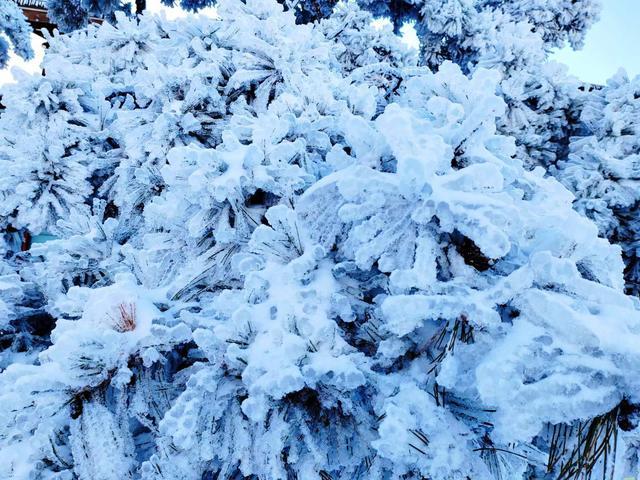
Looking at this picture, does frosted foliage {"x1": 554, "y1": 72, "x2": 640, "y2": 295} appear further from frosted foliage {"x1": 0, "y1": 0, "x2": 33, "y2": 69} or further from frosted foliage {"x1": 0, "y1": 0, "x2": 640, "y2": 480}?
frosted foliage {"x1": 0, "y1": 0, "x2": 33, "y2": 69}

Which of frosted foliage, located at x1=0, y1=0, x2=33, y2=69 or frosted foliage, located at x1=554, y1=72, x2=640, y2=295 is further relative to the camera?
frosted foliage, located at x1=0, y1=0, x2=33, y2=69

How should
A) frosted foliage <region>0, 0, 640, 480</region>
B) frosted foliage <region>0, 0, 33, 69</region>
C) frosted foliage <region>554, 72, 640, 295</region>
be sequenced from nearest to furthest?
frosted foliage <region>0, 0, 640, 480</region> < frosted foliage <region>554, 72, 640, 295</region> < frosted foliage <region>0, 0, 33, 69</region>

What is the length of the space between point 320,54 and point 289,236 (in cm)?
190

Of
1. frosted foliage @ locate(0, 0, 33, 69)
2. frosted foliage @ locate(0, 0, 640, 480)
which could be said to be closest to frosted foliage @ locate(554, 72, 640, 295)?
frosted foliage @ locate(0, 0, 640, 480)

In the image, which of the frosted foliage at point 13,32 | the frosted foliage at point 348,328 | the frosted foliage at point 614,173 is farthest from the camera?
the frosted foliage at point 13,32

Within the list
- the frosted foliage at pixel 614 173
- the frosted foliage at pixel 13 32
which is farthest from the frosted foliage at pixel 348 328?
the frosted foliage at pixel 13 32

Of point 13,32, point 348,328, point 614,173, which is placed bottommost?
point 348,328

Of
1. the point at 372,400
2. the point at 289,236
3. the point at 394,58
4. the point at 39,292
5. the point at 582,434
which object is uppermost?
the point at 394,58

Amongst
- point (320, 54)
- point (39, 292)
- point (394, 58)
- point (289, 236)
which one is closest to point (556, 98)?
point (394, 58)

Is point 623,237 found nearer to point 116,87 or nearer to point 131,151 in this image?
point 131,151

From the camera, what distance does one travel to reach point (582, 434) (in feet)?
2.96

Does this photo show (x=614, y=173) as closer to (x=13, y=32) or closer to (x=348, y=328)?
(x=348, y=328)

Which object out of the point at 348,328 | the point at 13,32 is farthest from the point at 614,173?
the point at 13,32

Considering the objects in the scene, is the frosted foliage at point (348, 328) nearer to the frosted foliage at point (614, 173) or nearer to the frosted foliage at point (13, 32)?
the frosted foliage at point (614, 173)
